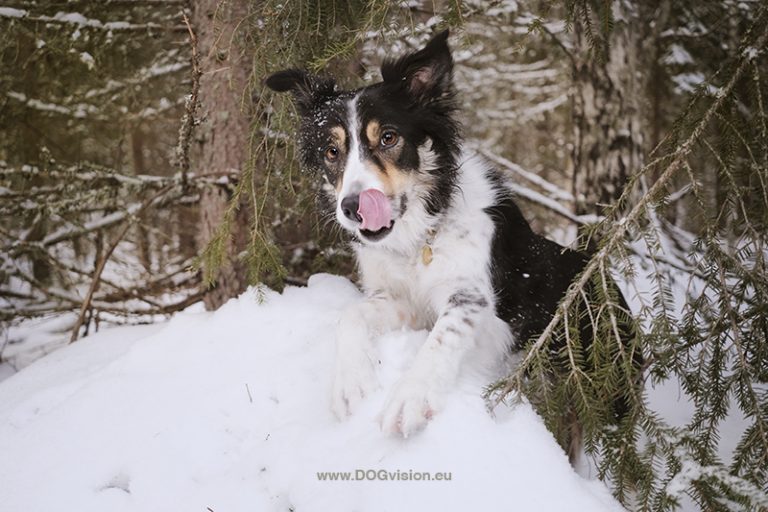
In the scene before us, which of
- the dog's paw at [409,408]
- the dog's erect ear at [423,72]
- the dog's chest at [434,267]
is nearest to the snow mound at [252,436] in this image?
the dog's paw at [409,408]

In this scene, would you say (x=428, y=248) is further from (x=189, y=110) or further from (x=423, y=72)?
(x=189, y=110)

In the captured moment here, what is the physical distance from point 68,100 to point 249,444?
5.05 meters

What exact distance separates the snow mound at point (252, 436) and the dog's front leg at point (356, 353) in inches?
2.8

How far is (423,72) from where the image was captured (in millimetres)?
3123

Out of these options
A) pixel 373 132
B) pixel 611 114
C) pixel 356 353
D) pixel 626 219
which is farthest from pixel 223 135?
pixel 611 114

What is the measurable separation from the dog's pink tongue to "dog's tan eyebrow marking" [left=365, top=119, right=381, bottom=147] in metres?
0.34

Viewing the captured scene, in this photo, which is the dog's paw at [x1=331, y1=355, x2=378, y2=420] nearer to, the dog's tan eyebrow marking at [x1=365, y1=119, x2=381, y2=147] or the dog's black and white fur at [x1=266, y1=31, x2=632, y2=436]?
the dog's black and white fur at [x1=266, y1=31, x2=632, y2=436]

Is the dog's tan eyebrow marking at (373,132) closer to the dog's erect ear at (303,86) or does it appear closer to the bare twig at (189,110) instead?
the dog's erect ear at (303,86)

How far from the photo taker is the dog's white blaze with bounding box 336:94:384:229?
2756mm

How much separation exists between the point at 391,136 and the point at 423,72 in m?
0.44

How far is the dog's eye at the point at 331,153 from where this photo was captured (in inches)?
123

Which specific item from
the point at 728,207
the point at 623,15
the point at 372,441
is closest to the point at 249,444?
A: the point at 372,441

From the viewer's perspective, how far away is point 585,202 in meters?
5.20

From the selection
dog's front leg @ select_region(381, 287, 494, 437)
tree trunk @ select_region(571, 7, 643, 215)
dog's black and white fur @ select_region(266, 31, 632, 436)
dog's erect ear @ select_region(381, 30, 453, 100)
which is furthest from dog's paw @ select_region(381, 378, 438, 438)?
tree trunk @ select_region(571, 7, 643, 215)
